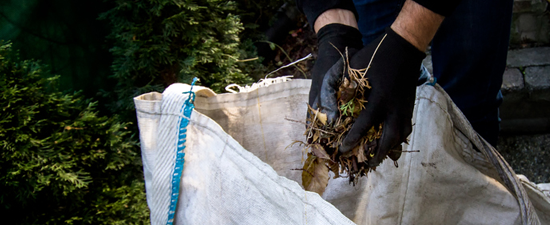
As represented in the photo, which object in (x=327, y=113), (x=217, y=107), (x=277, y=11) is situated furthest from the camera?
(x=277, y=11)

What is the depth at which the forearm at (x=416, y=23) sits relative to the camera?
1120 millimetres

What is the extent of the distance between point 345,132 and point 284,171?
0.56m

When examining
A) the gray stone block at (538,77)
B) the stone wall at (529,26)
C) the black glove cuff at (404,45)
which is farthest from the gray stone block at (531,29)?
the black glove cuff at (404,45)

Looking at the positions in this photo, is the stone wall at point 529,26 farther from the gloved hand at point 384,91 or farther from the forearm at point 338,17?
the gloved hand at point 384,91

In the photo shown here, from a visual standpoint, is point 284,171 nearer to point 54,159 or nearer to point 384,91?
point 384,91

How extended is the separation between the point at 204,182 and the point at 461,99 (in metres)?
1.20

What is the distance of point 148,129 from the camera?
1255 millimetres

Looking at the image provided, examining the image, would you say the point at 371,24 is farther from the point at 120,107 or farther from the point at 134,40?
the point at 120,107

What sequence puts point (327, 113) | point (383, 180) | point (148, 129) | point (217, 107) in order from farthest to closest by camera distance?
point (383, 180) < point (217, 107) < point (148, 129) < point (327, 113)

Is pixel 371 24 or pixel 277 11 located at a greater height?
pixel 277 11

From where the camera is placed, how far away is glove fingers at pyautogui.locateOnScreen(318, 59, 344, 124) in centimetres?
113

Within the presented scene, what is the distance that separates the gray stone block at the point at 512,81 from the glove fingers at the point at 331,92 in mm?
1855

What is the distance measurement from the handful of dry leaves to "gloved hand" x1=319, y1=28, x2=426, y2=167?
22 millimetres

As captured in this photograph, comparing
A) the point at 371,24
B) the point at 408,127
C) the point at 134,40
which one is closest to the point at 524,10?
the point at 371,24
